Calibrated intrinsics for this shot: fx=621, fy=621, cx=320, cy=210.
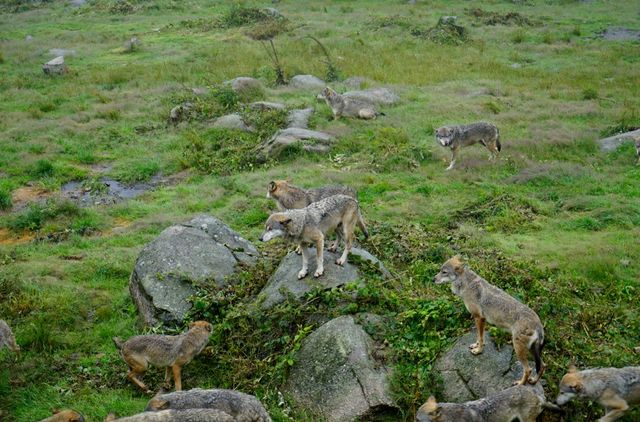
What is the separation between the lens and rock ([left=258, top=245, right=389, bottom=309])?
34.4 ft

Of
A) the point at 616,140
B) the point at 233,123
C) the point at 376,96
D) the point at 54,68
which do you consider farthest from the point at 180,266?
the point at 54,68

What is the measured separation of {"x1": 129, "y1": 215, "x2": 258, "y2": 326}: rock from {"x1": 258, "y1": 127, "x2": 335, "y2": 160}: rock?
740 cm

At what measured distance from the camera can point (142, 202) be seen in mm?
17500

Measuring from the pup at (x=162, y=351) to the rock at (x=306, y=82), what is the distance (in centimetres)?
1880

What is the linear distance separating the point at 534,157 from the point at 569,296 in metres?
8.82

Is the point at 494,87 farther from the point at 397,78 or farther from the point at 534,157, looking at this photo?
the point at 534,157

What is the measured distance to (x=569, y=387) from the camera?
7973 mm

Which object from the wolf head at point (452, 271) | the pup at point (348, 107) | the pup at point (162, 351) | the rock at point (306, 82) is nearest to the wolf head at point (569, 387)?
the wolf head at point (452, 271)

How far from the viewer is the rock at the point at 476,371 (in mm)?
8672

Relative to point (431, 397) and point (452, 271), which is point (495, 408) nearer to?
point (431, 397)

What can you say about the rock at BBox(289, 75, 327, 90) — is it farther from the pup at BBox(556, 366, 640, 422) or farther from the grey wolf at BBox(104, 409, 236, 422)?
the grey wolf at BBox(104, 409, 236, 422)

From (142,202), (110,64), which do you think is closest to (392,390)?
(142,202)

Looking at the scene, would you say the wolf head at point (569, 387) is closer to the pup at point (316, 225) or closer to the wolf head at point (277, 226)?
the pup at point (316, 225)

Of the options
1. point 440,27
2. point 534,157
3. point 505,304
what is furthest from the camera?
point 440,27
